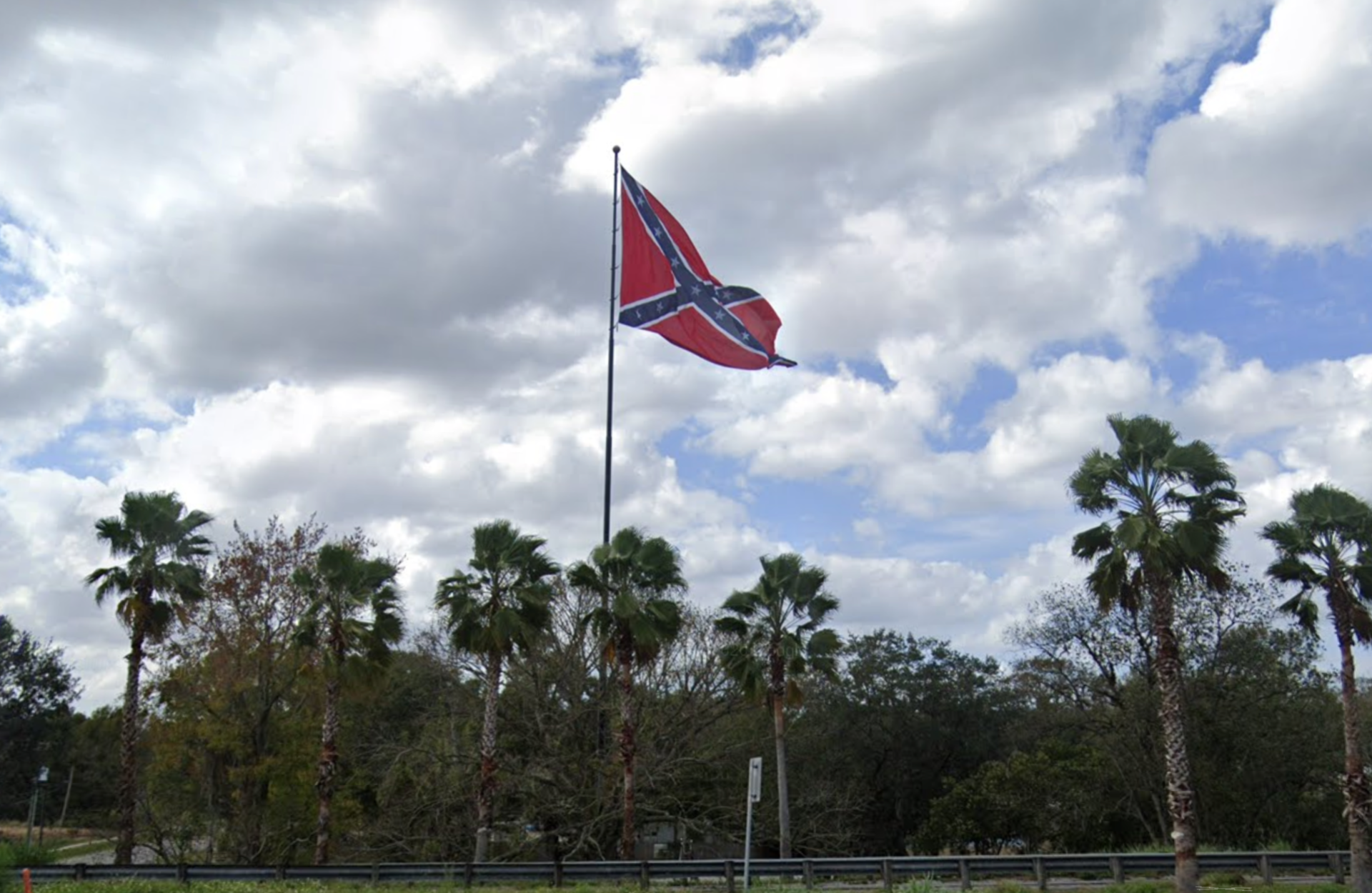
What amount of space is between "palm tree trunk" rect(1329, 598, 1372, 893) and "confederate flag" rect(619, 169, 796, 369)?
1632 cm

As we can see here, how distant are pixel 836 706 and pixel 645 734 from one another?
1260 centimetres

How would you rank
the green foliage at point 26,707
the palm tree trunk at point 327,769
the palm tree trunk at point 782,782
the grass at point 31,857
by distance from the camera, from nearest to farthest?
the grass at point 31,857 → the palm tree trunk at point 327,769 → the palm tree trunk at point 782,782 → the green foliage at point 26,707

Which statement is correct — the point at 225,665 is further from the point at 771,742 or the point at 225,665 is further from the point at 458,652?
the point at 771,742

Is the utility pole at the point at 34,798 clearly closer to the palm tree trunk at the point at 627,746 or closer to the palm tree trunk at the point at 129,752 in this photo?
the palm tree trunk at the point at 129,752

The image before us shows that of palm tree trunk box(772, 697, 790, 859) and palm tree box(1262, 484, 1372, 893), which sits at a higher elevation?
palm tree box(1262, 484, 1372, 893)

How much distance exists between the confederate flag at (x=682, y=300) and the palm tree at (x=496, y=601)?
8086 millimetres

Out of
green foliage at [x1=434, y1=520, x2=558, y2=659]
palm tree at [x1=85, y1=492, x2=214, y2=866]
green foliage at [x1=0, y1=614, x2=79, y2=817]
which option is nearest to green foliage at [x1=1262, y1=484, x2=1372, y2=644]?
green foliage at [x1=434, y1=520, x2=558, y2=659]

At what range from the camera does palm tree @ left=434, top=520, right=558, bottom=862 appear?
32938 mm

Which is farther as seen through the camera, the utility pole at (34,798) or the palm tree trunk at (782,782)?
the utility pole at (34,798)

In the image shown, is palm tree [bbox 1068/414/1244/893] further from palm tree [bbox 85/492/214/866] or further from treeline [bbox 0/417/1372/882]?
palm tree [bbox 85/492/214/866]

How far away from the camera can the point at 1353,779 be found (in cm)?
2719

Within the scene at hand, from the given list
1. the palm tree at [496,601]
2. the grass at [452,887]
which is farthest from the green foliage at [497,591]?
the grass at [452,887]

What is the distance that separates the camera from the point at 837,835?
3906 cm

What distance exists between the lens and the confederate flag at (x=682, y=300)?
31641mm
